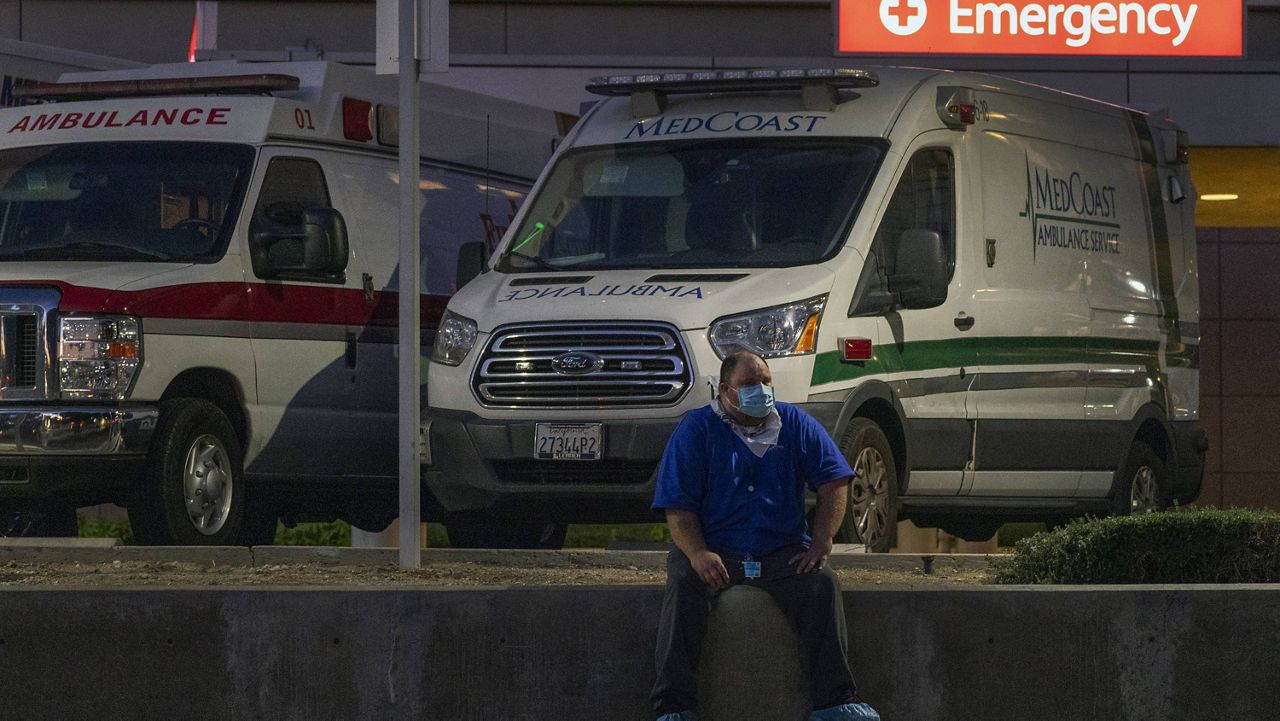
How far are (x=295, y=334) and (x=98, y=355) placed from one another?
1.60 meters

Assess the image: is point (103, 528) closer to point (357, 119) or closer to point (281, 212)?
point (357, 119)

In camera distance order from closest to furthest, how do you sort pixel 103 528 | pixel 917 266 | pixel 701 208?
pixel 917 266
pixel 701 208
pixel 103 528

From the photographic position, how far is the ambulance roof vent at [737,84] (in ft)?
39.5

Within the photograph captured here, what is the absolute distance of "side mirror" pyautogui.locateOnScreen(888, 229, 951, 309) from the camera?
11.5 metres

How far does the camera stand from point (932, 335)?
11945 mm

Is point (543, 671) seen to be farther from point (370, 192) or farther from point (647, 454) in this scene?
point (370, 192)

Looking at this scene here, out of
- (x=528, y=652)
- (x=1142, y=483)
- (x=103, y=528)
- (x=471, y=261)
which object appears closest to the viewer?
(x=528, y=652)

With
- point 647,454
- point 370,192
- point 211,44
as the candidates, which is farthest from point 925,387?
point 211,44

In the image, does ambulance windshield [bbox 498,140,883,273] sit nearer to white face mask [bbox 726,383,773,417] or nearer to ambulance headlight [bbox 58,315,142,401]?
ambulance headlight [bbox 58,315,142,401]

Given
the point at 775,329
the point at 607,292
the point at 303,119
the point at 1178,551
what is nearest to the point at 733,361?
the point at 1178,551

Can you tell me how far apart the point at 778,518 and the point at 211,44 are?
1356 centimetres

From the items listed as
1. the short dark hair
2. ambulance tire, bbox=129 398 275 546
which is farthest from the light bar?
the short dark hair

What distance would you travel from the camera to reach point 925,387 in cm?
1194

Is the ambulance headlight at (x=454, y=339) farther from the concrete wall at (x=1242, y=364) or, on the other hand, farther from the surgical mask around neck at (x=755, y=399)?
the concrete wall at (x=1242, y=364)
